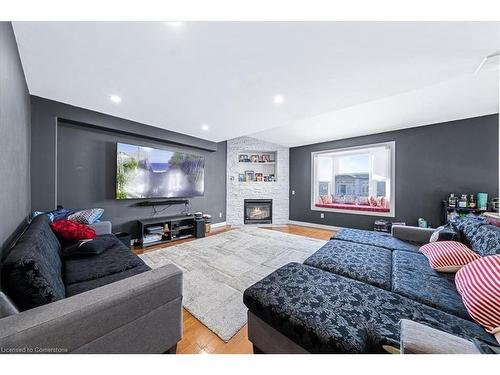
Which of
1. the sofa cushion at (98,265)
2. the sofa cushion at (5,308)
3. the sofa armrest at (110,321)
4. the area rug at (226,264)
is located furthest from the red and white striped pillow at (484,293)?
the sofa cushion at (98,265)

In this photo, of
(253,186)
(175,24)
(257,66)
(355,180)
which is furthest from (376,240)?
(253,186)

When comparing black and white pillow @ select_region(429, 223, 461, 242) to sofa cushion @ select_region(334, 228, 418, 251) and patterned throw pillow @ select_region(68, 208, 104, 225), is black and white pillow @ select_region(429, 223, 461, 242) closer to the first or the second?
sofa cushion @ select_region(334, 228, 418, 251)

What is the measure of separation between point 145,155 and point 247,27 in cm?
282

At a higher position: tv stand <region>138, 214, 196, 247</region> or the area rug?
tv stand <region>138, 214, 196, 247</region>

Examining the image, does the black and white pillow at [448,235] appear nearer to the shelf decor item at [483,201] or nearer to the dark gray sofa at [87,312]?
the shelf decor item at [483,201]

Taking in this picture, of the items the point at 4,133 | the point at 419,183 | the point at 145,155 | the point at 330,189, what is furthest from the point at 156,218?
the point at 419,183

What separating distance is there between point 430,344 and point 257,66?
2.11m

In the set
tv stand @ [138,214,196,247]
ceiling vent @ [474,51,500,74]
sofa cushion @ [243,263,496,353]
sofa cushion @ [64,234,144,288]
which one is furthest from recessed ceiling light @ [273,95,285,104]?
tv stand @ [138,214,196,247]

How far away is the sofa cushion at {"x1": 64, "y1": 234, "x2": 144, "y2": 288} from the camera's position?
53.1 inches

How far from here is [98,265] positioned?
1518 millimetres

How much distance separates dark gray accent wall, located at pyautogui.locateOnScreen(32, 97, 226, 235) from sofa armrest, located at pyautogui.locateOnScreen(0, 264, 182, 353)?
2593mm

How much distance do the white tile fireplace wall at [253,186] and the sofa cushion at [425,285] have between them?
3842mm

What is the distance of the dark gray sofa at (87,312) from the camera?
0.66 metres

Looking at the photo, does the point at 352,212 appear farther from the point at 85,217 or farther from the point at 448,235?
the point at 85,217
